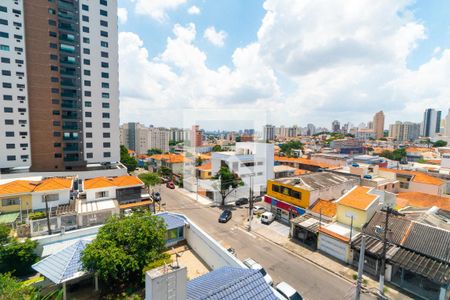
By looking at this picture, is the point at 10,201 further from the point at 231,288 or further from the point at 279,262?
the point at 279,262

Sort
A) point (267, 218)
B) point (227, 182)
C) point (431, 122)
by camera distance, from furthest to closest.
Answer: point (431, 122) < point (227, 182) < point (267, 218)

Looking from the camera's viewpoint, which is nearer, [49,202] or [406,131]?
[49,202]

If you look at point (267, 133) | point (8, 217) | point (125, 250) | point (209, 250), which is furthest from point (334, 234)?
point (267, 133)

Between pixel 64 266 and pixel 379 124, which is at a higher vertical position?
pixel 379 124

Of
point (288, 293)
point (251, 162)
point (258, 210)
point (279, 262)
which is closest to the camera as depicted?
point (288, 293)

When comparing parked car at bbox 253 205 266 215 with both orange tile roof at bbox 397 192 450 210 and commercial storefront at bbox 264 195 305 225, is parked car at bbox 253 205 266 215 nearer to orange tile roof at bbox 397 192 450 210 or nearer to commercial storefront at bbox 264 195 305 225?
commercial storefront at bbox 264 195 305 225

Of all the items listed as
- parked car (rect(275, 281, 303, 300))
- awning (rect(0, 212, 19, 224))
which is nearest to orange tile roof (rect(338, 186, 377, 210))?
parked car (rect(275, 281, 303, 300))

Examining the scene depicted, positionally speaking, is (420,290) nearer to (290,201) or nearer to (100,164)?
(290,201)
